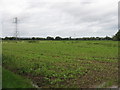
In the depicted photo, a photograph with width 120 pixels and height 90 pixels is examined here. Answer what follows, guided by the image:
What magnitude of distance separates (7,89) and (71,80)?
3.40m

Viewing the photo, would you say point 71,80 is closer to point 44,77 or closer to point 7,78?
point 44,77

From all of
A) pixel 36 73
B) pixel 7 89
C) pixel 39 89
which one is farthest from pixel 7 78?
pixel 36 73

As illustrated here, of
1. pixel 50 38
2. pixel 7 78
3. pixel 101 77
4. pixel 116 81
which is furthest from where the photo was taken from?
pixel 50 38

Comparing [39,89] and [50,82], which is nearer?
[39,89]

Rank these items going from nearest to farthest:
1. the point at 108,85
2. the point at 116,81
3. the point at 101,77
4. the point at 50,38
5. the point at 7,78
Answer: the point at 7,78, the point at 108,85, the point at 116,81, the point at 101,77, the point at 50,38

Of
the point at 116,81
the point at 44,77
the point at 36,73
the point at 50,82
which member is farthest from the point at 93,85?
the point at 36,73

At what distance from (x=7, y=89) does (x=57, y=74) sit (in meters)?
3.79

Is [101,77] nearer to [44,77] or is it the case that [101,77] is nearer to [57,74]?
[57,74]

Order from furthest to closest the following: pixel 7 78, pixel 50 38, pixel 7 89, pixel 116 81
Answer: pixel 50 38 → pixel 116 81 → pixel 7 78 → pixel 7 89

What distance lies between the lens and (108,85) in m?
6.66

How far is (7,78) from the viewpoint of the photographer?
526 cm

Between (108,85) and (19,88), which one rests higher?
(19,88)

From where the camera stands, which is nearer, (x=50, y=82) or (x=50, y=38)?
(x=50, y=82)

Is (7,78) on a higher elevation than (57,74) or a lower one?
higher
